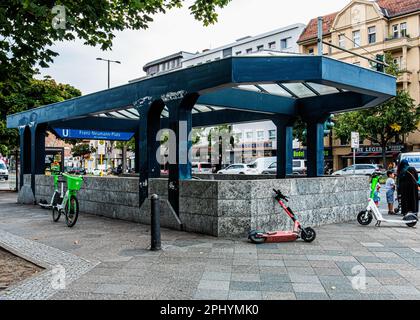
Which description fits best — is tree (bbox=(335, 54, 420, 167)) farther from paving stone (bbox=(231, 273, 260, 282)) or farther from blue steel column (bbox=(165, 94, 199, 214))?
paving stone (bbox=(231, 273, 260, 282))

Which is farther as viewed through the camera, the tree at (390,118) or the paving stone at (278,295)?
the tree at (390,118)

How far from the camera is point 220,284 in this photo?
5.08 m

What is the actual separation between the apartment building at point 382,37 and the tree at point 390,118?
9.12 ft

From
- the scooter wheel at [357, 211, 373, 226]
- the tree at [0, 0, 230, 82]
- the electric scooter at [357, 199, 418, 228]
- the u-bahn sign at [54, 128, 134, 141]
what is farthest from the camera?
the u-bahn sign at [54, 128, 134, 141]

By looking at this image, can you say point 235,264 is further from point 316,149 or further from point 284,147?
point 284,147

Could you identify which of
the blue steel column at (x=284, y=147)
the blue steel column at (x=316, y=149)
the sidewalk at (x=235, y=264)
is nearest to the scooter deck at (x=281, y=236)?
the sidewalk at (x=235, y=264)

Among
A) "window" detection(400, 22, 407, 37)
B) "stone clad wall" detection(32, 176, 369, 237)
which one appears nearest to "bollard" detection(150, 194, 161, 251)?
"stone clad wall" detection(32, 176, 369, 237)

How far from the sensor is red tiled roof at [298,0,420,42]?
3986 centimetres

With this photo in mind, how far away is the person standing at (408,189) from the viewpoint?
10477mm

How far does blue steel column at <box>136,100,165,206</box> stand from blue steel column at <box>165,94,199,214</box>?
45.7 inches

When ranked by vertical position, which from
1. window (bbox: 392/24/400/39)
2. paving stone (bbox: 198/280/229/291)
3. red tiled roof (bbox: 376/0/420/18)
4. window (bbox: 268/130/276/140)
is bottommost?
paving stone (bbox: 198/280/229/291)

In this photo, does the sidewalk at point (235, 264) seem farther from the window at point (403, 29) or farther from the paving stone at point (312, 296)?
the window at point (403, 29)

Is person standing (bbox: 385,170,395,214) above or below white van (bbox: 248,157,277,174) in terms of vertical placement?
below

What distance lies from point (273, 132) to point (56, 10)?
46719 millimetres
